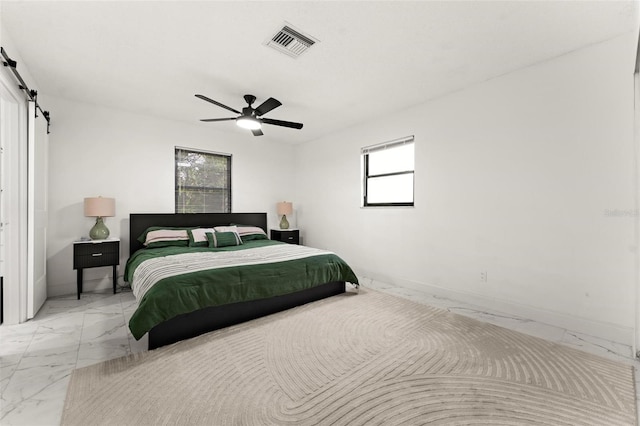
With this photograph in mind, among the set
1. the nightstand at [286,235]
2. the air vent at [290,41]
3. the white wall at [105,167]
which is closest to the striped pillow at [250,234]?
the nightstand at [286,235]

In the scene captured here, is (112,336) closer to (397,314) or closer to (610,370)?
(397,314)

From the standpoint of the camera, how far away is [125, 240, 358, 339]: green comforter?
2229mm

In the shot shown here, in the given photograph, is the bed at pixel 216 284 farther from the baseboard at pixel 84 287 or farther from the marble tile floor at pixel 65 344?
the baseboard at pixel 84 287

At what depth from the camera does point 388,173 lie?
4438 mm

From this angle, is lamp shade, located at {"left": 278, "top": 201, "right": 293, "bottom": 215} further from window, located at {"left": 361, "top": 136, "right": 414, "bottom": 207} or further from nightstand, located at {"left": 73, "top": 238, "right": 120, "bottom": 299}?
nightstand, located at {"left": 73, "top": 238, "right": 120, "bottom": 299}

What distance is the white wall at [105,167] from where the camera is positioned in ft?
12.1

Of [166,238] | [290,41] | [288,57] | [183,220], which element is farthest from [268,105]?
[183,220]

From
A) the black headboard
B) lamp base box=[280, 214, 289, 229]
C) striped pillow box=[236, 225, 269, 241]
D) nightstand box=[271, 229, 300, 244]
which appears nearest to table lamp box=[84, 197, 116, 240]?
the black headboard

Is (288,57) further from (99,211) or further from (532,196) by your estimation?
(99,211)

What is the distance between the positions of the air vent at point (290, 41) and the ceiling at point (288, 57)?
6cm

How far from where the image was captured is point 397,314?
9.85 feet

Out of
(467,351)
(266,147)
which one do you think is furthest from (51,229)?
(467,351)

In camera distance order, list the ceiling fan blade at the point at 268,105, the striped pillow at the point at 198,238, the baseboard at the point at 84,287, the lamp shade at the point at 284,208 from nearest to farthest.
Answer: the ceiling fan blade at the point at 268,105 < the baseboard at the point at 84,287 < the striped pillow at the point at 198,238 < the lamp shade at the point at 284,208

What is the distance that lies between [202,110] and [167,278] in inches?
107
